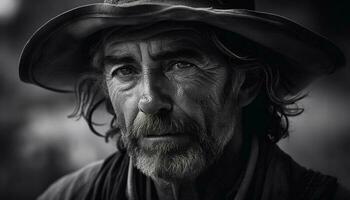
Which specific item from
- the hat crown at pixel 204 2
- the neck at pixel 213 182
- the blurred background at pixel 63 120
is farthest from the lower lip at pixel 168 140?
the blurred background at pixel 63 120

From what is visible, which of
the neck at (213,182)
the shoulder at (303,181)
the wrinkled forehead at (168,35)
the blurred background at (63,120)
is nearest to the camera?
the wrinkled forehead at (168,35)

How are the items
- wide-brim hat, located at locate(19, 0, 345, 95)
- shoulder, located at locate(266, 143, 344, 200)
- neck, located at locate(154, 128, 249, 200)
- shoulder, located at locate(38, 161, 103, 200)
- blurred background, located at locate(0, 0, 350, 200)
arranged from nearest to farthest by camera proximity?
wide-brim hat, located at locate(19, 0, 345, 95), shoulder, located at locate(266, 143, 344, 200), neck, located at locate(154, 128, 249, 200), shoulder, located at locate(38, 161, 103, 200), blurred background, located at locate(0, 0, 350, 200)

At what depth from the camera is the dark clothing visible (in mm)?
2471

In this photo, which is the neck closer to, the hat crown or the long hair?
the long hair

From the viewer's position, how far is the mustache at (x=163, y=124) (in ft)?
7.49

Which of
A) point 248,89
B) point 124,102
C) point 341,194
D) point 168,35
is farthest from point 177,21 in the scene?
point 341,194

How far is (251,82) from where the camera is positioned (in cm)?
262

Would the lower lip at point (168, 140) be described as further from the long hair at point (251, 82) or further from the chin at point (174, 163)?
the long hair at point (251, 82)

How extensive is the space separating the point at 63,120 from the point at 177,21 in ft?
13.1

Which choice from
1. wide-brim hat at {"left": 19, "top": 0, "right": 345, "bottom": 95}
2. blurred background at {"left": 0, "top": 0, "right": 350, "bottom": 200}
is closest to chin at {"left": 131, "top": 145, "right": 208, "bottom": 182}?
wide-brim hat at {"left": 19, "top": 0, "right": 345, "bottom": 95}

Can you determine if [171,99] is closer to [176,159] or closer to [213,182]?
[176,159]

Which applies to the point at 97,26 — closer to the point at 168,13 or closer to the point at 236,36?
the point at 168,13

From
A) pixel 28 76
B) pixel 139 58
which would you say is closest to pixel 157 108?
pixel 139 58

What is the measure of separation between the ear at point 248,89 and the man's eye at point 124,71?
1.72ft
